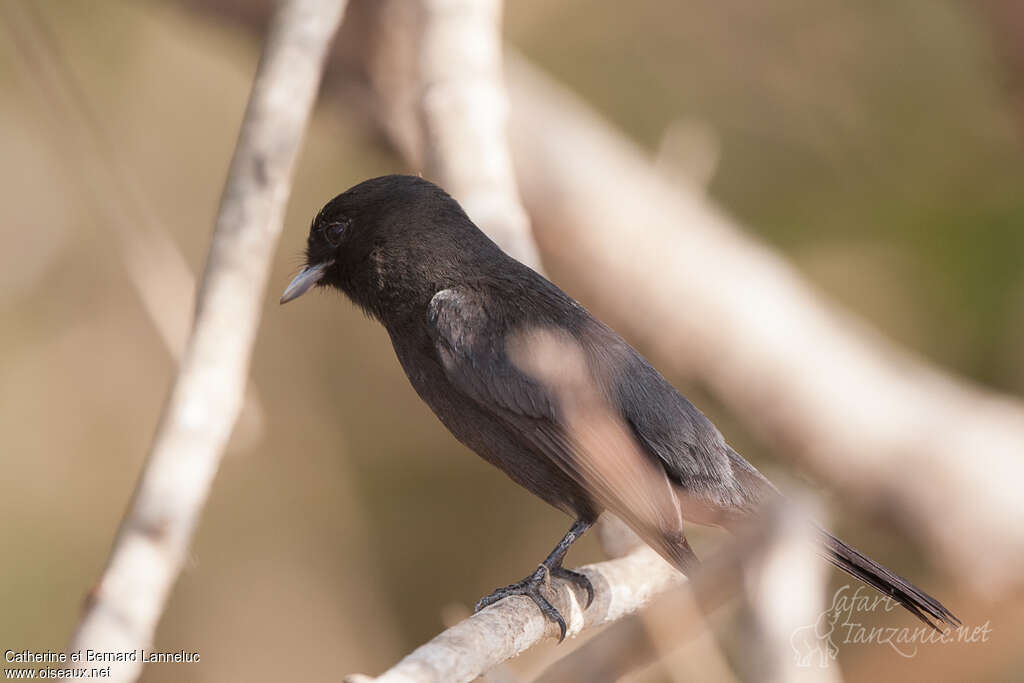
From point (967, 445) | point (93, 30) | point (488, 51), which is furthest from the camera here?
point (93, 30)

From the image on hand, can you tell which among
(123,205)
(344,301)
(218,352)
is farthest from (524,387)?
(344,301)

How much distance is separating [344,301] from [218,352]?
12.9 ft

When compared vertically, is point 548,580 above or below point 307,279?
below

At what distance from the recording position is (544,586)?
2789 millimetres

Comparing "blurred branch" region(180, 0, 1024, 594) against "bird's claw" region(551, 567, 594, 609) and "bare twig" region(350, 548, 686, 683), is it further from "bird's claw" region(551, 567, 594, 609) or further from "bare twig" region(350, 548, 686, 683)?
"bird's claw" region(551, 567, 594, 609)

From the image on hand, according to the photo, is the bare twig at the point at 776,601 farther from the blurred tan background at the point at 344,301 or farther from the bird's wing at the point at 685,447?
the blurred tan background at the point at 344,301

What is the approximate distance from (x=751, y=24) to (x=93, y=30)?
4211mm

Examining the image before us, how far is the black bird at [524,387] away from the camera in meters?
2.79

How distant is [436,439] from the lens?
6418 millimetres

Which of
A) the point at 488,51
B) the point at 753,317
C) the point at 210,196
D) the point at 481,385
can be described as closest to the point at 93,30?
the point at 210,196

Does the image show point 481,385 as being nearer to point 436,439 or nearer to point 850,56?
point 436,439


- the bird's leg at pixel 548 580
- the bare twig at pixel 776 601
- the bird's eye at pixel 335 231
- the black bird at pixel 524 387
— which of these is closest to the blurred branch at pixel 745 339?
the bird's eye at pixel 335 231

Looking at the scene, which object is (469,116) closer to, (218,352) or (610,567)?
(218,352)

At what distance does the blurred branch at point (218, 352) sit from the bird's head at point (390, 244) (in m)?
0.34
